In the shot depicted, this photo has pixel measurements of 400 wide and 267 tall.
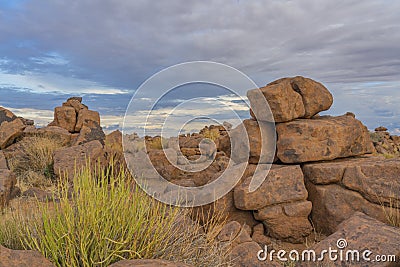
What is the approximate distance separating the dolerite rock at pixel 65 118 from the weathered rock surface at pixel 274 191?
12090mm

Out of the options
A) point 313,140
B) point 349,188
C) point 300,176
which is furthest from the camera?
point 313,140

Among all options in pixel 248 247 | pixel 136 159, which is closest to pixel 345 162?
pixel 248 247

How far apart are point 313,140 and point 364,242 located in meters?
3.15

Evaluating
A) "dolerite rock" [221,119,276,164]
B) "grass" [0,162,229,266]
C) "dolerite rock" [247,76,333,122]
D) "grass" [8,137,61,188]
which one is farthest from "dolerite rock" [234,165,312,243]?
"grass" [8,137,61,188]

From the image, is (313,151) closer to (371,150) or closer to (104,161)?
(371,150)

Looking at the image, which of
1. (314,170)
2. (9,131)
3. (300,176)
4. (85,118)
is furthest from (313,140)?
(85,118)

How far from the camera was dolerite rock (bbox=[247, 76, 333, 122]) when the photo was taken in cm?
783

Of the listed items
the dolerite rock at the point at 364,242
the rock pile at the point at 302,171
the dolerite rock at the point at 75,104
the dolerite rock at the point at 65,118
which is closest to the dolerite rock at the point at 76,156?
the rock pile at the point at 302,171

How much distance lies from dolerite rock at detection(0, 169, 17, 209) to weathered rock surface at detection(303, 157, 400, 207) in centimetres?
612

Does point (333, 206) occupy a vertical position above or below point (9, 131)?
below

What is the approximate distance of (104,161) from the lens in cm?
1160

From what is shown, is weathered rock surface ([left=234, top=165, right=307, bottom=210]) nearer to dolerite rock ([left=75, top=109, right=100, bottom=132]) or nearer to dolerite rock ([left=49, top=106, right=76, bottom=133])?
dolerite rock ([left=75, top=109, right=100, bottom=132])

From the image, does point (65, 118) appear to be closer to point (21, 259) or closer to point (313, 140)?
point (313, 140)

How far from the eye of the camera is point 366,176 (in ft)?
23.5
